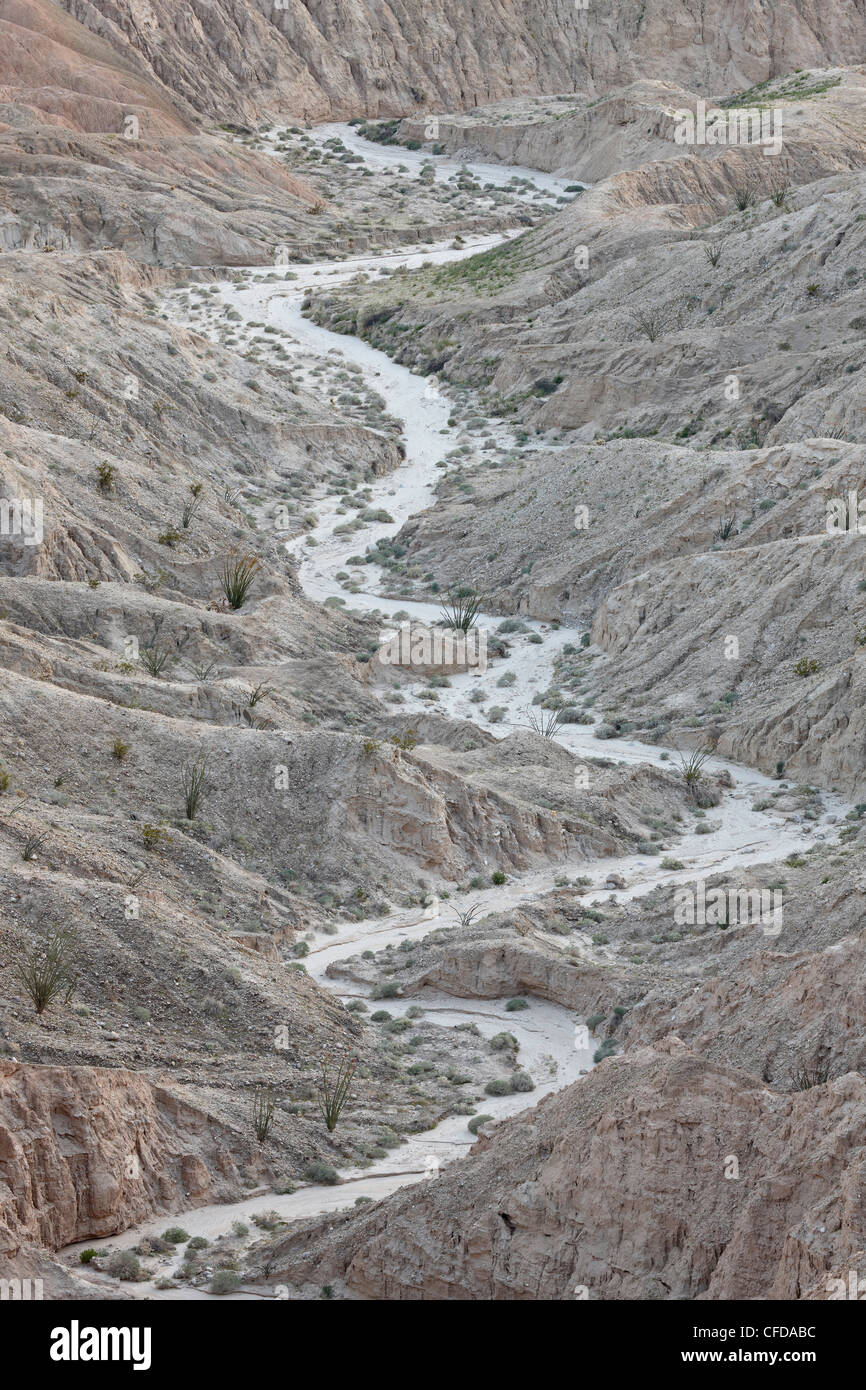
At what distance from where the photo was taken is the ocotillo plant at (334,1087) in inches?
631

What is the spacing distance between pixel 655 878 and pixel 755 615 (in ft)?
25.2

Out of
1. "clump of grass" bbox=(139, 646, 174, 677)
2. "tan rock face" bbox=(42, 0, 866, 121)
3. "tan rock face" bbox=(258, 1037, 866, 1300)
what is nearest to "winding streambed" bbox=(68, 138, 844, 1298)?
"tan rock face" bbox=(258, 1037, 866, 1300)

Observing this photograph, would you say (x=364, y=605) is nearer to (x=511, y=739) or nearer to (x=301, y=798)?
(x=511, y=739)

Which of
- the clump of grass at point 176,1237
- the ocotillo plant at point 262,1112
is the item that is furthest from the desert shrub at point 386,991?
the clump of grass at point 176,1237

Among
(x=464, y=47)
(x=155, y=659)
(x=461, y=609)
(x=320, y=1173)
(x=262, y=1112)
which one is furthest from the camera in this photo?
(x=464, y=47)

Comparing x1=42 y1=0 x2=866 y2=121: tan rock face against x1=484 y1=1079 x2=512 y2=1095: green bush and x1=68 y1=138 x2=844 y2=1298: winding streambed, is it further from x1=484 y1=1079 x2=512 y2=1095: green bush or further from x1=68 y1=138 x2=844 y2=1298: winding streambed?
x1=484 y1=1079 x2=512 y2=1095: green bush

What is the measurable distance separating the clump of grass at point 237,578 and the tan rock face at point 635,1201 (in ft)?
62.2

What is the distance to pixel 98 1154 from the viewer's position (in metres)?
13.9

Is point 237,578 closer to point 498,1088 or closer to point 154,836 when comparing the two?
point 154,836

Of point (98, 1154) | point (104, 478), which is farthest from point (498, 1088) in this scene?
point (104, 478)

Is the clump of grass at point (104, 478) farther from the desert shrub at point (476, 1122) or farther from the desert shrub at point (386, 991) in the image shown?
the desert shrub at point (476, 1122)

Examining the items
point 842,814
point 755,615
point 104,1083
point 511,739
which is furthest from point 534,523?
point 104,1083

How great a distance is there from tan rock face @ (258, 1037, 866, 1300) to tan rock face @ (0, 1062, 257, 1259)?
168 centimetres

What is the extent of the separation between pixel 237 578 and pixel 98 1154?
18.2m
